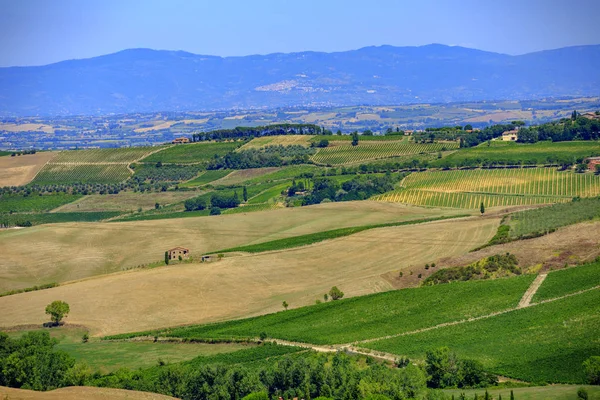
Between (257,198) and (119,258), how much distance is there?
145ft

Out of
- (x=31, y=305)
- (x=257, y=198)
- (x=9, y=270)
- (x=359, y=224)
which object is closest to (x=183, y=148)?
(x=257, y=198)

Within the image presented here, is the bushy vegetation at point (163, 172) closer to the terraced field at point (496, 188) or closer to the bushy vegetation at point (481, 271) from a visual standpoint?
the terraced field at point (496, 188)

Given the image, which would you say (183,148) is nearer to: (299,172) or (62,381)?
(299,172)

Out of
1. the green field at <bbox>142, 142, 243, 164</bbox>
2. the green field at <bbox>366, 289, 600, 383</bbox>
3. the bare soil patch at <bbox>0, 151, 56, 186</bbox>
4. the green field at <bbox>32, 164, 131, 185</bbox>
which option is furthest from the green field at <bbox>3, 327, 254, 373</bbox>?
the green field at <bbox>142, 142, 243, 164</bbox>

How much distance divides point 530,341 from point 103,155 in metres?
136

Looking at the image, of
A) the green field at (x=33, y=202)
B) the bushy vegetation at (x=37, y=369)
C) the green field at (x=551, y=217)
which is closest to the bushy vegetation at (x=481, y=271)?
the green field at (x=551, y=217)

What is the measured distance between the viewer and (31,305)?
74.9 m

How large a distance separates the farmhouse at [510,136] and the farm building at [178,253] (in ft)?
278

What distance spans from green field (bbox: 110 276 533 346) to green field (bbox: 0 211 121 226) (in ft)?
204

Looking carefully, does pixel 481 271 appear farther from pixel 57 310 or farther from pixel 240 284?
pixel 57 310

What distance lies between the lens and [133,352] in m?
61.6

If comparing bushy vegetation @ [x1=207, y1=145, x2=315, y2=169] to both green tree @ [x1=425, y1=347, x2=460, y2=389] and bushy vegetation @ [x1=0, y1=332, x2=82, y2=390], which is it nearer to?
bushy vegetation @ [x1=0, y1=332, x2=82, y2=390]

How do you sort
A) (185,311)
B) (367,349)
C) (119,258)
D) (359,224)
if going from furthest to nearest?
(359,224)
(119,258)
(185,311)
(367,349)

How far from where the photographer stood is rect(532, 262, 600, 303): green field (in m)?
65.8
